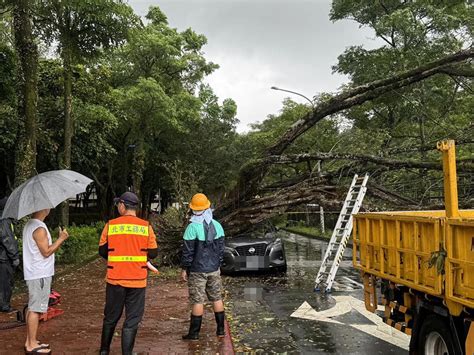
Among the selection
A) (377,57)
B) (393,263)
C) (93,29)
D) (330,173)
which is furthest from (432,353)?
(377,57)

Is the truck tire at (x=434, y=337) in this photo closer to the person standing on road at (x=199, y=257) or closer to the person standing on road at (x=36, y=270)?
the person standing on road at (x=199, y=257)

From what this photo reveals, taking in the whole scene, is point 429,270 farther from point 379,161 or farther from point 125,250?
point 379,161

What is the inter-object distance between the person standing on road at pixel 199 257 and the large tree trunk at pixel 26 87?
18.0ft

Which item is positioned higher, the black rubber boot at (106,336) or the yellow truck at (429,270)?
the yellow truck at (429,270)

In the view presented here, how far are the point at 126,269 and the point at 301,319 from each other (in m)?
3.59

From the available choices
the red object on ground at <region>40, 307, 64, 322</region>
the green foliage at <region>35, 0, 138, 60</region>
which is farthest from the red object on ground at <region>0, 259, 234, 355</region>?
the green foliage at <region>35, 0, 138, 60</region>

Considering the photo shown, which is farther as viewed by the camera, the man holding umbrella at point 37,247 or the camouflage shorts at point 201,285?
the camouflage shorts at point 201,285

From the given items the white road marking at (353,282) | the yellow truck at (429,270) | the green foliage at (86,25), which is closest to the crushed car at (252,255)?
the white road marking at (353,282)

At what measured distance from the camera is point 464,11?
19734mm

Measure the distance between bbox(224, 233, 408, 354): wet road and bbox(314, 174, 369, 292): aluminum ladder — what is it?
1.00 ft

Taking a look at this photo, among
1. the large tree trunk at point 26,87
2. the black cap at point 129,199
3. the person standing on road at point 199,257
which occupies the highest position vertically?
the large tree trunk at point 26,87

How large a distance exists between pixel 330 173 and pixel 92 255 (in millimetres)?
8275

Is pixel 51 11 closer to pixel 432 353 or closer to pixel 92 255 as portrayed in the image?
pixel 92 255

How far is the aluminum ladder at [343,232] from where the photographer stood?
399 inches
